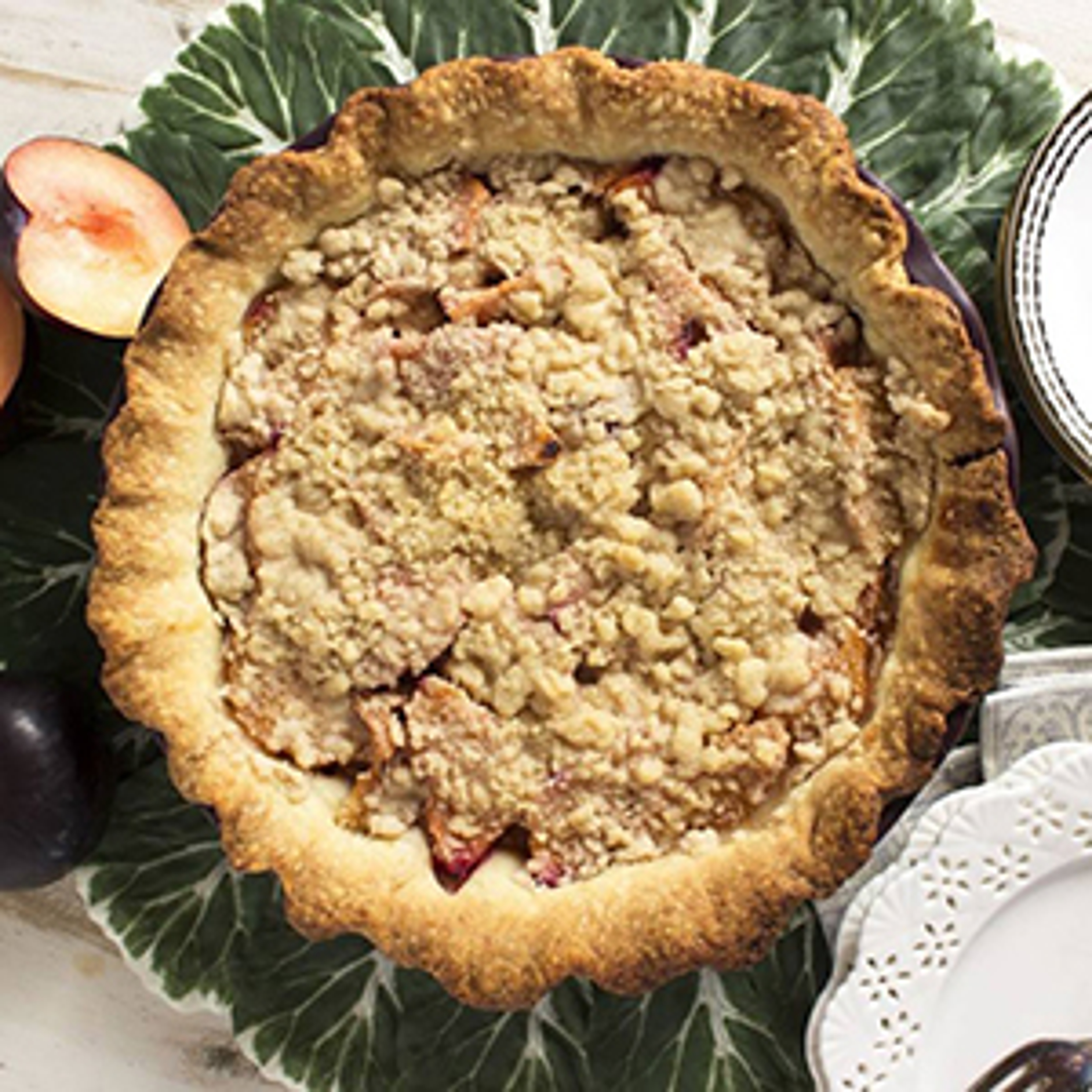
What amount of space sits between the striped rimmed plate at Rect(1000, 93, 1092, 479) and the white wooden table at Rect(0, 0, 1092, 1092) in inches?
9.3

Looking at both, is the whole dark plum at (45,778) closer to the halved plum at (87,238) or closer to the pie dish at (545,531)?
the pie dish at (545,531)

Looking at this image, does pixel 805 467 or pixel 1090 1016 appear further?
pixel 1090 1016

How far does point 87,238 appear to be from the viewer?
2039 millimetres

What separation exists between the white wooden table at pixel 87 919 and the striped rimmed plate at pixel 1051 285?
0.24 meters

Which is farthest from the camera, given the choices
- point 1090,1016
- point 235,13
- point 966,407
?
point 235,13

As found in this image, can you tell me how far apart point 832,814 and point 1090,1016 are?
486mm

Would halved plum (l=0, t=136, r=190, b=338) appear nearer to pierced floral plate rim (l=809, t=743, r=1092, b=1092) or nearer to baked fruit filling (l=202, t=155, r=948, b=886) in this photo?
baked fruit filling (l=202, t=155, r=948, b=886)

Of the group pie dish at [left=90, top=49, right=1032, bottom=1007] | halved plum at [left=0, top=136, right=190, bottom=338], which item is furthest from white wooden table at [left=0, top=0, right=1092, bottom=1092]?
pie dish at [left=90, top=49, right=1032, bottom=1007]

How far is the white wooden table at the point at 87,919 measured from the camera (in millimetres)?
2191

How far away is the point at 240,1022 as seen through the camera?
2115 mm

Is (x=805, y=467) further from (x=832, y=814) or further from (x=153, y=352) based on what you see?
(x=153, y=352)

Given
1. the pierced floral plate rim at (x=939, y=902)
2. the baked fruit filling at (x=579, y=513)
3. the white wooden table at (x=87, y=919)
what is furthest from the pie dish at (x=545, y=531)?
Answer: the white wooden table at (x=87, y=919)

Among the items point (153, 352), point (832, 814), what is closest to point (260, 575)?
point (153, 352)

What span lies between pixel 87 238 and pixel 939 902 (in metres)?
1.24
